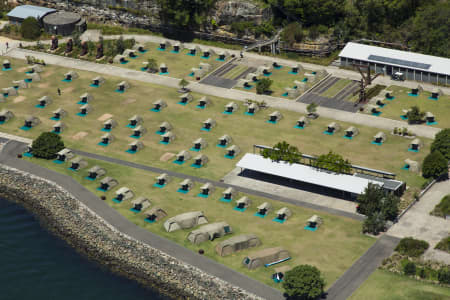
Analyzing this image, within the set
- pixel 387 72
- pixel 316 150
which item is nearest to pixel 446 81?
pixel 387 72

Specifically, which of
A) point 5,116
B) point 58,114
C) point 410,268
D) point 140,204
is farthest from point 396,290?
point 5,116

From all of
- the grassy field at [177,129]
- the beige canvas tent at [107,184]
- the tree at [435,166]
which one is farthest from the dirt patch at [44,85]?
the tree at [435,166]

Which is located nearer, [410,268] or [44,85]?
[410,268]

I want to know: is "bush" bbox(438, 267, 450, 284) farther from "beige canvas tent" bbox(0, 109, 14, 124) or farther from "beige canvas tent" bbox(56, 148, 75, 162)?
"beige canvas tent" bbox(0, 109, 14, 124)

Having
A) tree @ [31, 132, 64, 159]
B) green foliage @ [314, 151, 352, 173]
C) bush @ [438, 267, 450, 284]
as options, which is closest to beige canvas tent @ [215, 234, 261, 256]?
green foliage @ [314, 151, 352, 173]

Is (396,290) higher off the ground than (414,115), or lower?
lower

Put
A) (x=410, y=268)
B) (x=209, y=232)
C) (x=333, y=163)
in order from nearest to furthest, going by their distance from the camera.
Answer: (x=410, y=268), (x=209, y=232), (x=333, y=163)

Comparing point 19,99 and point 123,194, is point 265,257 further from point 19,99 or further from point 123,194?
point 19,99
